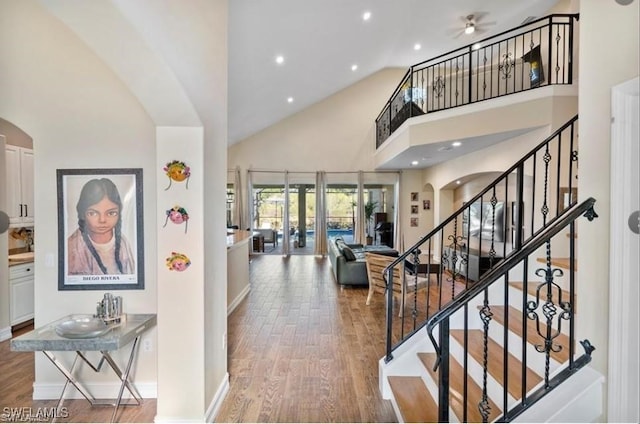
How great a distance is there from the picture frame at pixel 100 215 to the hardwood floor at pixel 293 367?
125 cm

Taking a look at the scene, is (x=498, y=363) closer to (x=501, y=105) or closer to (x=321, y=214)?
(x=501, y=105)

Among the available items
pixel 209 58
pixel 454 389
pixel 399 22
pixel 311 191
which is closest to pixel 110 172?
pixel 209 58

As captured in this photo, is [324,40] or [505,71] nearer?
[324,40]

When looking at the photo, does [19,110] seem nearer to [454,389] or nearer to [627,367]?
[454,389]

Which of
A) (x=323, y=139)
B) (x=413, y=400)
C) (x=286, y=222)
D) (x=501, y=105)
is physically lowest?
Result: (x=413, y=400)

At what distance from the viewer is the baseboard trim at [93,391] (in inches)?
102

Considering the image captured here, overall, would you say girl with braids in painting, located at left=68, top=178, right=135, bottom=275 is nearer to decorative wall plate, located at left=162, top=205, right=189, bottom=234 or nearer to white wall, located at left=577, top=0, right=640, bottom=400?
decorative wall plate, located at left=162, top=205, right=189, bottom=234

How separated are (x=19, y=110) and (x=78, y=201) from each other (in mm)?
874

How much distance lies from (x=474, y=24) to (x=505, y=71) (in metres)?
1.75

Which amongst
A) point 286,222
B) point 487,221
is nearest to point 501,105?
point 487,221

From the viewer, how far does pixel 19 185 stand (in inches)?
161

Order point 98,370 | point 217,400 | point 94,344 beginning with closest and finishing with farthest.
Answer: point 94,344, point 217,400, point 98,370

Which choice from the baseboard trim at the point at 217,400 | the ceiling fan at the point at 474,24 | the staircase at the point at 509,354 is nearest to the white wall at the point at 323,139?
the ceiling fan at the point at 474,24

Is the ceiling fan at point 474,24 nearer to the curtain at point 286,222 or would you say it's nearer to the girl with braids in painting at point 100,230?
the curtain at point 286,222
